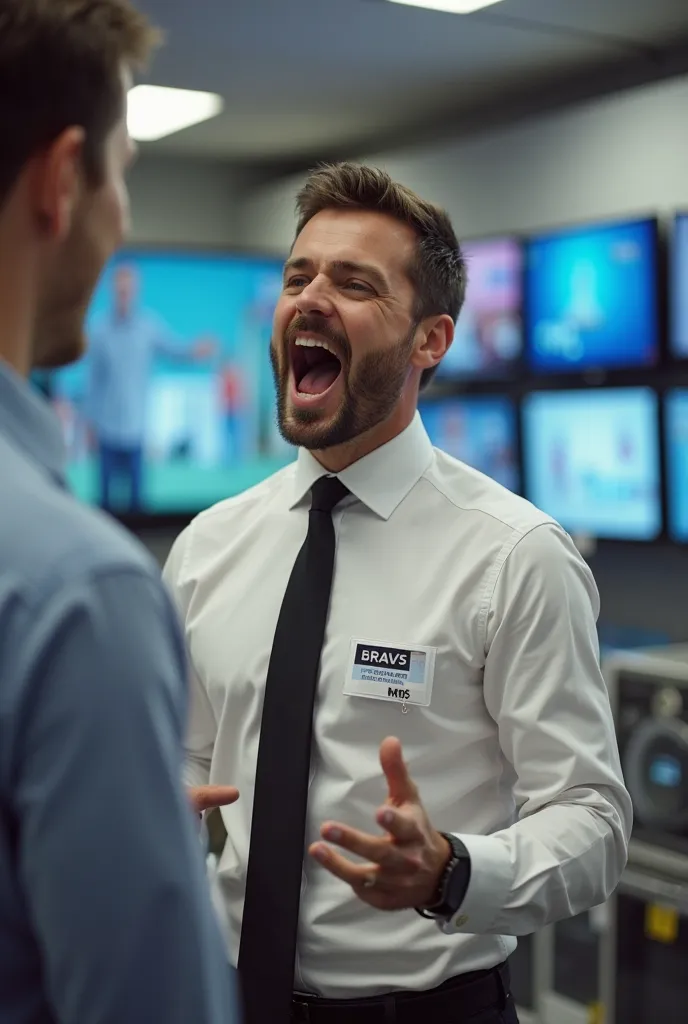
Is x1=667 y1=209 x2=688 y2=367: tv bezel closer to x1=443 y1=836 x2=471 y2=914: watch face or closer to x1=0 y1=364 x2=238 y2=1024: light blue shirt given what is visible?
x1=443 y1=836 x2=471 y2=914: watch face

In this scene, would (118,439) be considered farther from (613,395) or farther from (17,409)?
(17,409)

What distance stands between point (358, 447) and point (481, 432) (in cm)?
292

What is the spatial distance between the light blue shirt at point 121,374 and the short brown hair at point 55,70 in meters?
4.31

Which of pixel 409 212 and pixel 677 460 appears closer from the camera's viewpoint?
pixel 409 212

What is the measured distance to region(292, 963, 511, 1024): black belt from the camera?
54.2 inches

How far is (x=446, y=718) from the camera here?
147cm

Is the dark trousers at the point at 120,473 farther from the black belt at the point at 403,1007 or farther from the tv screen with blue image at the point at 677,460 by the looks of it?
the black belt at the point at 403,1007

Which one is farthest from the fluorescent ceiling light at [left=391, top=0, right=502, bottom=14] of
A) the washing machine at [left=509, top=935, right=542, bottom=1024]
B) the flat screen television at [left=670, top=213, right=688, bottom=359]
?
the washing machine at [left=509, top=935, right=542, bottom=1024]

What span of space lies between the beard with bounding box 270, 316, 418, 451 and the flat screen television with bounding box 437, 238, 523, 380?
8.64ft

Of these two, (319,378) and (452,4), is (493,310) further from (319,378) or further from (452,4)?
(319,378)

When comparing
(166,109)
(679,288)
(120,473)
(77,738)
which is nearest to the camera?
(77,738)

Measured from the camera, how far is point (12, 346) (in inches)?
30.7

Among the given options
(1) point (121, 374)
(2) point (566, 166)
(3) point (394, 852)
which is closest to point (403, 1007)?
(3) point (394, 852)

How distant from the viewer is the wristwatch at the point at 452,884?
1232 mm
